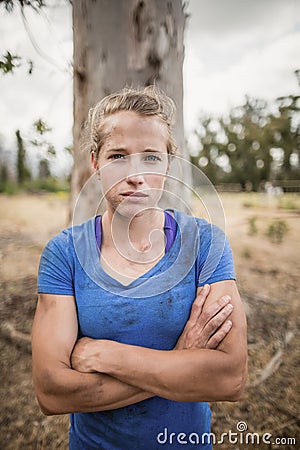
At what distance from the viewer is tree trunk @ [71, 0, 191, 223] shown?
1380mm

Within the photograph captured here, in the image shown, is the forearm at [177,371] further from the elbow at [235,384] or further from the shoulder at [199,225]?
the shoulder at [199,225]

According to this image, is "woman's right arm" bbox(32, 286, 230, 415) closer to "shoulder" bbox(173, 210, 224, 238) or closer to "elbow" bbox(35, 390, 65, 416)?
"elbow" bbox(35, 390, 65, 416)

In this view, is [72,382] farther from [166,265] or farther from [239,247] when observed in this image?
[239,247]

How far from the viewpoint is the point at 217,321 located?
0.88m

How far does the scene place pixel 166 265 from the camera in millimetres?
902

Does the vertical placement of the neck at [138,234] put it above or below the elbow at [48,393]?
above

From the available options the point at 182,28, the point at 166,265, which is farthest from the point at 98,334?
→ the point at 182,28

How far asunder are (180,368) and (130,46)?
46.6 inches

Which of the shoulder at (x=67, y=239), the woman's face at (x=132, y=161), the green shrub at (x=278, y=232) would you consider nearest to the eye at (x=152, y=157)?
the woman's face at (x=132, y=161)

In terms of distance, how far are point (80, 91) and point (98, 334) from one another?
3.60 feet

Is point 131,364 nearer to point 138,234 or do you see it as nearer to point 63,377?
point 63,377

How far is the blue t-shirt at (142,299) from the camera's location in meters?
Answer: 0.88

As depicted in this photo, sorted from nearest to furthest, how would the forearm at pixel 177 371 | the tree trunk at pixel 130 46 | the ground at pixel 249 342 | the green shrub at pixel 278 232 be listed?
the forearm at pixel 177 371
the tree trunk at pixel 130 46
the ground at pixel 249 342
the green shrub at pixel 278 232

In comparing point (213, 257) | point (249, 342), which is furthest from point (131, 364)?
point (249, 342)
